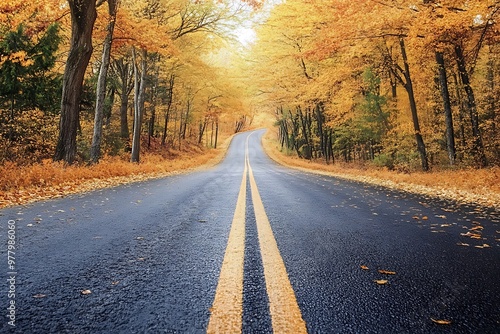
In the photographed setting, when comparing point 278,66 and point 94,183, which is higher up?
point 278,66

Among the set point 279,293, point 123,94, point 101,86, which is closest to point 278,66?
point 123,94

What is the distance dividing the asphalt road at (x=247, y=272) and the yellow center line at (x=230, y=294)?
0.03 metres

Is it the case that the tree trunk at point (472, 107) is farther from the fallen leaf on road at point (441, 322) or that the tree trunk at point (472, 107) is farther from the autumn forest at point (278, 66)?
the fallen leaf on road at point (441, 322)

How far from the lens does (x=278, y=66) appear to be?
73.8 feet

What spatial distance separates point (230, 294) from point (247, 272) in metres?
0.38

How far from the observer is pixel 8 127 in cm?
1273

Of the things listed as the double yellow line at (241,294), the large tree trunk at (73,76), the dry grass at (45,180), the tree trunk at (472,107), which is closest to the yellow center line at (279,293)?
the double yellow line at (241,294)

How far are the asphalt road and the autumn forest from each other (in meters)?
7.96

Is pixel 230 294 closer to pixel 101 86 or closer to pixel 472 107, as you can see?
pixel 101 86

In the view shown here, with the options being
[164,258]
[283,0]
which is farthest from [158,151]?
[164,258]

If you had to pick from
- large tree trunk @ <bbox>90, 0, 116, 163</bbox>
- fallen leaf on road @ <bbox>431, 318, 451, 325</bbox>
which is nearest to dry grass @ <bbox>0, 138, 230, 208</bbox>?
large tree trunk @ <bbox>90, 0, 116, 163</bbox>

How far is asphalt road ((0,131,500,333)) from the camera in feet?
5.11

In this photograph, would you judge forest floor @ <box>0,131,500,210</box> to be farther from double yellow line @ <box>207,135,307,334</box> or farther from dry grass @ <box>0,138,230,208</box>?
double yellow line @ <box>207,135,307,334</box>

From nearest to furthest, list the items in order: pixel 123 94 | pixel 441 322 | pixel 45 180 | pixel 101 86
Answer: pixel 441 322 → pixel 45 180 → pixel 101 86 → pixel 123 94
